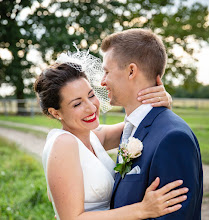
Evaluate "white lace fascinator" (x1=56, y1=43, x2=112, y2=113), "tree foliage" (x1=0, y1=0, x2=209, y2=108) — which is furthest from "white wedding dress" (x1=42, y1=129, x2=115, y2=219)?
"tree foliage" (x1=0, y1=0, x2=209, y2=108)

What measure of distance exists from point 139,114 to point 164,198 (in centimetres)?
65

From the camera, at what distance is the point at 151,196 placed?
182cm

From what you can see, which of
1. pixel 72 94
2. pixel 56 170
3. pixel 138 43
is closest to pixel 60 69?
pixel 72 94

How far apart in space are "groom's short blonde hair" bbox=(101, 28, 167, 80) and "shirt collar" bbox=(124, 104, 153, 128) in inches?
8.7

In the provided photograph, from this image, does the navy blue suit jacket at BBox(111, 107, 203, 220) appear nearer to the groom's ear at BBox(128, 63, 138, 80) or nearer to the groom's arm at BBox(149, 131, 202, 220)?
the groom's arm at BBox(149, 131, 202, 220)

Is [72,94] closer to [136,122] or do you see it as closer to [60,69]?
[60,69]

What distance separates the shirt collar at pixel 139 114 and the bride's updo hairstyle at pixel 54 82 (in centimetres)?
56

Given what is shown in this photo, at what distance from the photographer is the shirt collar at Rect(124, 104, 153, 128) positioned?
7.20 feet

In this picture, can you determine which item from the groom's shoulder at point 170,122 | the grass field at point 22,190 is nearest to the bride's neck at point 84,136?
the groom's shoulder at point 170,122

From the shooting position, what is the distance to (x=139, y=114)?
2.21 m

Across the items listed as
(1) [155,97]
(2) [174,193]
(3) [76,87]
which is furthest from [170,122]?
(3) [76,87]

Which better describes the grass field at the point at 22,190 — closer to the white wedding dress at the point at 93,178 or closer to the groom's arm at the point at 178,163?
the white wedding dress at the point at 93,178

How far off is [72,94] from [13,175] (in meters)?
5.22

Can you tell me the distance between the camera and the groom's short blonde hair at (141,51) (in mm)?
2209
